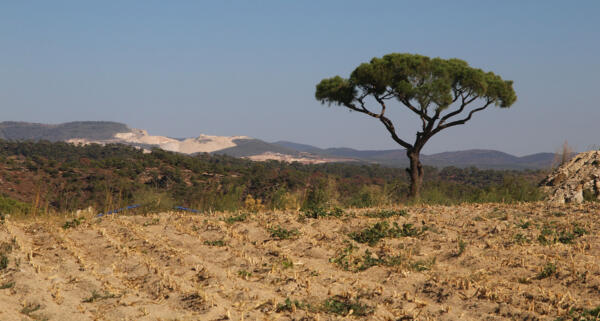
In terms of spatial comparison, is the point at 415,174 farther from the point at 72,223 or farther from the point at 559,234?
the point at 72,223

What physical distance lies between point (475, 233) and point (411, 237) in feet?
3.22

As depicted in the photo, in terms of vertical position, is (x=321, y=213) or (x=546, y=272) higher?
(x=321, y=213)

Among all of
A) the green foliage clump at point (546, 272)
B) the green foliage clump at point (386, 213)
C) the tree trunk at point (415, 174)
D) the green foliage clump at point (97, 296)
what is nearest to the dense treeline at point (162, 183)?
the tree trunk at point (415, 174)

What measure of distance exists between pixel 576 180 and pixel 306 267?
11.0 m

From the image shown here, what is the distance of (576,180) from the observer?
14.5 meters

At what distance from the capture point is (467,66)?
2075cm

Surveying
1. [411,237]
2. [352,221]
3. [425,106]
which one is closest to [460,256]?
[411,237]

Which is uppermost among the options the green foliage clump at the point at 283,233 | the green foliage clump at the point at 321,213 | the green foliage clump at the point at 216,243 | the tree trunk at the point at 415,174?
the tree trunk at the point at 415,174

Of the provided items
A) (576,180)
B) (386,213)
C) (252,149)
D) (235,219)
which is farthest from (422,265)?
(252,149)

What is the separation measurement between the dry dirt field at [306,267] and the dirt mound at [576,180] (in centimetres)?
424

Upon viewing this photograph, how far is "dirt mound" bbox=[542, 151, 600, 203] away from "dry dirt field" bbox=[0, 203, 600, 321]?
4242 millimetres

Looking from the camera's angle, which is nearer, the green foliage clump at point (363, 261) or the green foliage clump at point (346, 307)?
the green foliage clump at point (346, 307)

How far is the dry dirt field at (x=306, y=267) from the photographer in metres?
4.97

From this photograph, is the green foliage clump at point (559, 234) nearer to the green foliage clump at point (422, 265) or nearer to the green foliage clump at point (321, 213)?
the green foliage clump at point (422, 265)
